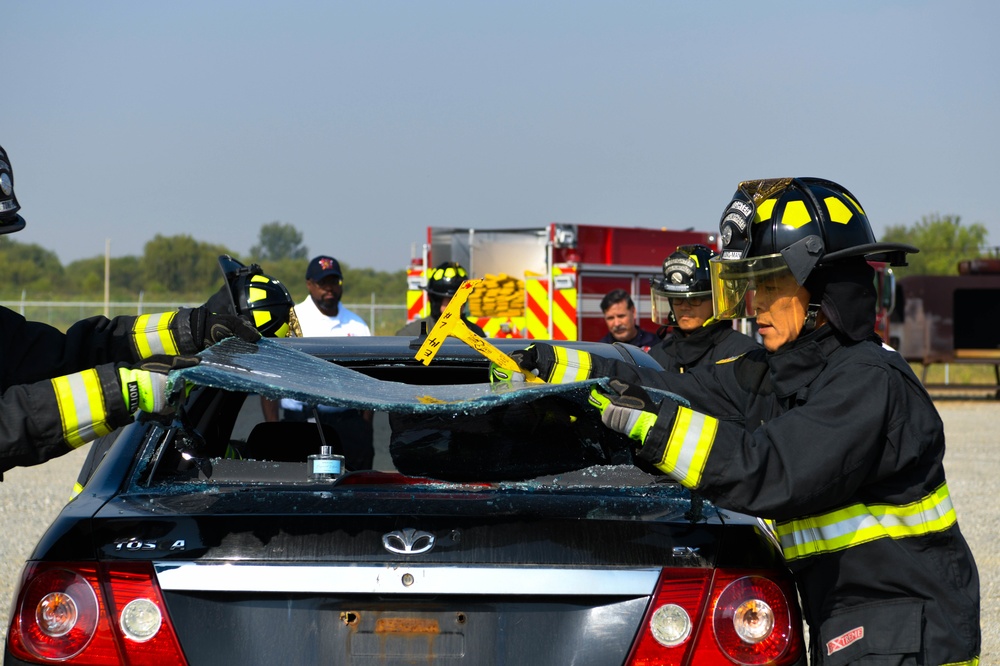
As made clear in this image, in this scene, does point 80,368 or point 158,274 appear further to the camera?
point 158,274

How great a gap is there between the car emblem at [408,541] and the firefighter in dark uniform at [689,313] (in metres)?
3.64

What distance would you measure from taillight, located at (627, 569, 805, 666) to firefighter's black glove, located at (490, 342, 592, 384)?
874 mm

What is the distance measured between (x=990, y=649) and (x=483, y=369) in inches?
123

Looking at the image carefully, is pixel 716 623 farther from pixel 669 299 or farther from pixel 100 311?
pixel 100 311

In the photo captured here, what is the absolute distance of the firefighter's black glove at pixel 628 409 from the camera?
7.93 feet

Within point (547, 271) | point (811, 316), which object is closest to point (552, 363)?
point (811, 316)

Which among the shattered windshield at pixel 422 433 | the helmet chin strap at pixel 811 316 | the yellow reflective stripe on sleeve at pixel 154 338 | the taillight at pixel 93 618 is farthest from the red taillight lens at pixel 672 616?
the yellow reflective stripe on sleeve at pixel 154 338

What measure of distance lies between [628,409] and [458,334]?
0.59 metres

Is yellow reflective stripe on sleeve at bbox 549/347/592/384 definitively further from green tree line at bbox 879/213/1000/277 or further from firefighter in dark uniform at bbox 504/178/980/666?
green tree line at bbox 879/213/1000/277

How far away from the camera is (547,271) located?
15.0m

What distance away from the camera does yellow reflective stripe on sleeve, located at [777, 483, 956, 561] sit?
2.54 metres

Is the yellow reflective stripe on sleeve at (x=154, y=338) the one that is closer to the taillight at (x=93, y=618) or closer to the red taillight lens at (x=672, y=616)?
the taillight at (x=93, y=618)

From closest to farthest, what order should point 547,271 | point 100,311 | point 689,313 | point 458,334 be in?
point 458,334, point 689,313, point 547,271, point 100,311

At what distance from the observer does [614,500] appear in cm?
265
